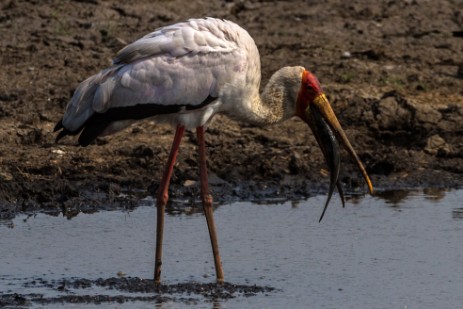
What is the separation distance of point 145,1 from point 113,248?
5463 mm

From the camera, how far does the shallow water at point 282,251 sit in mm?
7289

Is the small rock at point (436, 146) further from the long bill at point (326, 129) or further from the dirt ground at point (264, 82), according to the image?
the long bill at point (326, 129)

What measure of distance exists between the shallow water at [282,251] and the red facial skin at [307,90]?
3.02 feet

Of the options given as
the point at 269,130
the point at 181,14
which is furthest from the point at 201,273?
the point at 181,14

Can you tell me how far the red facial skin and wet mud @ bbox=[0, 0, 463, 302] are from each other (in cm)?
124

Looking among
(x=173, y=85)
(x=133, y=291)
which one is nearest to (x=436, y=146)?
(x=173, y=85)

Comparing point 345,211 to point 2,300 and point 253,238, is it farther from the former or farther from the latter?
point 2,300

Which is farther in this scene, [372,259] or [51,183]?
[51,183]

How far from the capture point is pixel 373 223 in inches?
348

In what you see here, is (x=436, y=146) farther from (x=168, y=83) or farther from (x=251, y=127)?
(x=168, y=83)

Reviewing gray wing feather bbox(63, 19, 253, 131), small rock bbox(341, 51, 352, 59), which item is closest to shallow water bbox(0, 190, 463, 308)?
gray wing feather bbox(63, 19, 253, 131)

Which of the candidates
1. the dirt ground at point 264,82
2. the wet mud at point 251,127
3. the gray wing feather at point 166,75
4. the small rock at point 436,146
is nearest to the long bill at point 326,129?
the gray wing feather at point 166,75

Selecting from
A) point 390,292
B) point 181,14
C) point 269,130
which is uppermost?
point 181,14

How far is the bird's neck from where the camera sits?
7.86 meters
